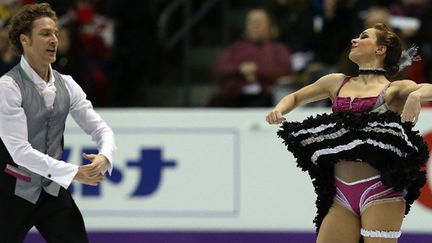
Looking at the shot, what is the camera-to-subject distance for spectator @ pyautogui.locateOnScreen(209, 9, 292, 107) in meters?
8.92

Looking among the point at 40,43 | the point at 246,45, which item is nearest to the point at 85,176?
the point at 40,43

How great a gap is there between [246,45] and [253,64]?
207 millimetres

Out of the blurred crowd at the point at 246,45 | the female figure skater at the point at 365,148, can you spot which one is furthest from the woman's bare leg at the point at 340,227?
the blurred crowd at the point at 246,45

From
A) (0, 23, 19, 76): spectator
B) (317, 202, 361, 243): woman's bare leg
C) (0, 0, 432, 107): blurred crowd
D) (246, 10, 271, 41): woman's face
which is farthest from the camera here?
(246, 10, 271, 41): woman's face

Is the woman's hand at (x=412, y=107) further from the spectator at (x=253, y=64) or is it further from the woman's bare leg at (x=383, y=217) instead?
the spectator at (x=253, y=64)

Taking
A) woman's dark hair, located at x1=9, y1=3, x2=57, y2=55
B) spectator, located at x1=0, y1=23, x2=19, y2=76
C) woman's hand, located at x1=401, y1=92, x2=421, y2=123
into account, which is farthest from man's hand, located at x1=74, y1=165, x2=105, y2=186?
spectator, located at x1=0, y1=23, x2=19, y2=76

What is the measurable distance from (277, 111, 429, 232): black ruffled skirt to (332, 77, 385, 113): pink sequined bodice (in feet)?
0.12

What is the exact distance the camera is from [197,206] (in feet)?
26.0

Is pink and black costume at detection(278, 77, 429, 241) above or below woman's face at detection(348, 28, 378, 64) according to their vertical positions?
below

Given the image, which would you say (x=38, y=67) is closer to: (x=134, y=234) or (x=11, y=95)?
(x=11, y=95)

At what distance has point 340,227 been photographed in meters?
5.14

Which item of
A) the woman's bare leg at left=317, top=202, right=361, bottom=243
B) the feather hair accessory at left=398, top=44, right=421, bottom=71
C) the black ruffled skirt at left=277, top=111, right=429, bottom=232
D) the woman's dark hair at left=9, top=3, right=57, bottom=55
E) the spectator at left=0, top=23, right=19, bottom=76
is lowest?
the woman's bare leg at left=317, top=202, right=361, bottom=243

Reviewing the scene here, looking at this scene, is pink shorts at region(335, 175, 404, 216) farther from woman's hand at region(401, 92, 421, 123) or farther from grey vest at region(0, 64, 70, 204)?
grey vest at region(0, 64, 70, 204)

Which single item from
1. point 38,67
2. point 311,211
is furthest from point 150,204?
point 38,67
